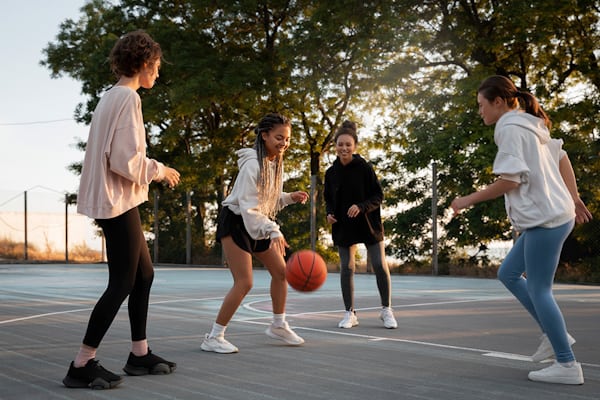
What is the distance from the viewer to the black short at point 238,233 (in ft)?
17.2

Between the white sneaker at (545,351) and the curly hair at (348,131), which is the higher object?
the curly hair at (348,131)

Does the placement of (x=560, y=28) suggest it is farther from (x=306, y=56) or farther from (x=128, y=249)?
(x=128, y=249)

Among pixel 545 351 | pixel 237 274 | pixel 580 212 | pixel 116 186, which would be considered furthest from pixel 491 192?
pixel 116 186

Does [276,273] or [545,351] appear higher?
[276,273]

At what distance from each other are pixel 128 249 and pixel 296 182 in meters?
20.5

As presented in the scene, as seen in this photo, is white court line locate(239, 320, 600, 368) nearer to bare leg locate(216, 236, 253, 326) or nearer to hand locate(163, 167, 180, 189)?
bare leg locate(216, 236, 253, 326)

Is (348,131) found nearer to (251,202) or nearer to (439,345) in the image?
(251,202)

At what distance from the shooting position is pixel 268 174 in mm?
5262

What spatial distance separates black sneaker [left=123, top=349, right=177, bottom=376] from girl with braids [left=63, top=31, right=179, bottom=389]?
348mm

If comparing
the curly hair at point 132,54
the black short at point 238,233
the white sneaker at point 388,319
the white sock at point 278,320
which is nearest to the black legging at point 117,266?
the curly hair at point 132,54

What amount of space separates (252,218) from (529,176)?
73.5 inches

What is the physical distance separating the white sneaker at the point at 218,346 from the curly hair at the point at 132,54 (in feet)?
6.73

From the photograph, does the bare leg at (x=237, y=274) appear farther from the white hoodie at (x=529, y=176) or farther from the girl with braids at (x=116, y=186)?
the white hoodie at (x=529, y=176)

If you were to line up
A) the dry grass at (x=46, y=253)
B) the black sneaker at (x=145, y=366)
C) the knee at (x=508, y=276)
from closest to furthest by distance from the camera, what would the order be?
the black sneaker at (x=145, y=366)
the knee at (x=508, y=276)
the dry grass at (x=46, y=253)
